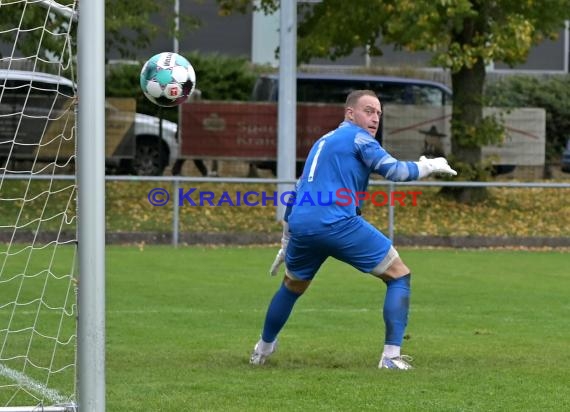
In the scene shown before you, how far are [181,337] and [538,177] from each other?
19197mm

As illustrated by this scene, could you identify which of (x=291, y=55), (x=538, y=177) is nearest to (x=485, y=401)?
(x=291, y=55)

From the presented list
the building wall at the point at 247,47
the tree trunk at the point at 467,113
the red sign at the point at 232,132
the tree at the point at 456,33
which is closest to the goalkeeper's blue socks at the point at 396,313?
the tree at the point at 456,33

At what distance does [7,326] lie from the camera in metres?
10.8

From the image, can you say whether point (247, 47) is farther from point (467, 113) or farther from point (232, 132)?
point (467, 113)

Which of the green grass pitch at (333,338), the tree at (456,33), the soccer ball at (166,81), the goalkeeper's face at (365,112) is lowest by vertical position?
the green grass pitch at (333,338)

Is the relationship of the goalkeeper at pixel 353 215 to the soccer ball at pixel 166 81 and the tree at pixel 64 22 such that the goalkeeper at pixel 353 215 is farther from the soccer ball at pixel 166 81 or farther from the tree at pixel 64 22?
the tree at pixel 64 22

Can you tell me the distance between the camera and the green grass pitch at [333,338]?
7488 mm

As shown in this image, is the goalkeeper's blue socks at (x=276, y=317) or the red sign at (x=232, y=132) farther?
the red sign at (x=232, y=132)

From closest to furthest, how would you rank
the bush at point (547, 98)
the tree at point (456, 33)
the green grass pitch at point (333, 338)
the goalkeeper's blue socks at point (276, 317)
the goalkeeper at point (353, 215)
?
the green grass pitch at point (333, 338) < the goalkeeper at point (353, 215) < the goalkeeper's blue socks at point (276, 317) < the tree at point (456, 33) < the bush at point (547, 98)

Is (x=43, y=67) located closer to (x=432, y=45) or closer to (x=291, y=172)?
(x=291, y=172)

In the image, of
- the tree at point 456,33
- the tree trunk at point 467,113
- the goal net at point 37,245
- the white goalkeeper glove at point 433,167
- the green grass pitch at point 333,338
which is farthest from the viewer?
the tree trunk at point 467,113

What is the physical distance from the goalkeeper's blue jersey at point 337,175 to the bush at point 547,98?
23.1 meters

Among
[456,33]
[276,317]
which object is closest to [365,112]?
[276,317]

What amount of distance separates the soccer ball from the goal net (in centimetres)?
60
